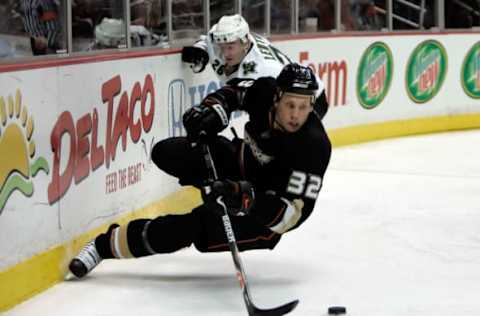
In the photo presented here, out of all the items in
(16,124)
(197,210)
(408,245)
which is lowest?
(408,245)

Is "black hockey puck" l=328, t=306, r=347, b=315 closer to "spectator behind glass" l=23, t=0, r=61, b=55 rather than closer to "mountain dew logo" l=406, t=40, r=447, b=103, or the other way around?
"spectator behind glass" l=23, t=0, r=61, b=55

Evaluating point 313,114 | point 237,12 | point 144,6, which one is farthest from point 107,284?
point 237,12

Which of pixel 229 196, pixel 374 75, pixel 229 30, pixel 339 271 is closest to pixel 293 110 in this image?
pixel 229 196

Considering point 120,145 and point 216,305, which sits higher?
point 120,145

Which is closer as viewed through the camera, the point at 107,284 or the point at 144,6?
the point at 107,284

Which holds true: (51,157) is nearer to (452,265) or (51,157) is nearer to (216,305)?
(216,305)

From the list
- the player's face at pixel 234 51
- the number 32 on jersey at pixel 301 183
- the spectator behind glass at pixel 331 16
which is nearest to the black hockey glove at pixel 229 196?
the number 32 on jersey at pixel 301 183

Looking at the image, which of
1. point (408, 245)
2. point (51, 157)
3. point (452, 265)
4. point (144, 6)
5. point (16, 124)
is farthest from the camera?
point (144, 6)

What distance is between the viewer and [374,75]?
378 inches

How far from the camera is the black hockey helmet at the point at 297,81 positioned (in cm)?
424

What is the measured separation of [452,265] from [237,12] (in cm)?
312

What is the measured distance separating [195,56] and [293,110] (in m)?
1.81

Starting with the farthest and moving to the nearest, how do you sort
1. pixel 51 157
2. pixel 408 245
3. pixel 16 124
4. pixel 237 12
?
1. pixel 237 12
2. pixel 408 245
3. pixel 51 157
4. pixel 16 124

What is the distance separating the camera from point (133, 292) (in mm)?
4453
